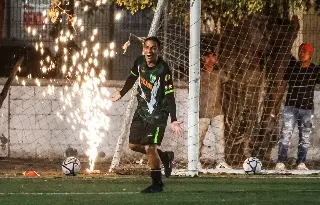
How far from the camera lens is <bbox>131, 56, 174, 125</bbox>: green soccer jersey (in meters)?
12.1

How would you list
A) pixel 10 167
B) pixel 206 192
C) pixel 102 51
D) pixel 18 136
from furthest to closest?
pixel 102 51
pixel 18 136
pixel 10 167
pixel 206 192

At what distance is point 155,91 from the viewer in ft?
39.8

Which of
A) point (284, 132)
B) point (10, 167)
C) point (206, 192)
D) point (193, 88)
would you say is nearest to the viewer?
point (206, 192)

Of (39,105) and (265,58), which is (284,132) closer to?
(265,58)

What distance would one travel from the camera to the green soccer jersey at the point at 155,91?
1209 centimetres

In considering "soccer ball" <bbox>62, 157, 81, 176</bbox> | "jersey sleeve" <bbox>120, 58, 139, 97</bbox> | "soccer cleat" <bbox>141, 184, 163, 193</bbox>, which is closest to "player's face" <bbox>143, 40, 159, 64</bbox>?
"jersey sleeve" <bbox>120, 58, 139, 97</bbox>

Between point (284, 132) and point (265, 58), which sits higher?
point (265, 58)

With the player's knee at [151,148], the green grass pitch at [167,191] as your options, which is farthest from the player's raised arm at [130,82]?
the green grass pitch at [167,191]

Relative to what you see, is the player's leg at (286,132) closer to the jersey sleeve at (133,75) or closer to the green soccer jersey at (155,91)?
the jersey sleeve at (133,75)

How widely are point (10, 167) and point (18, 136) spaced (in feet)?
4.33

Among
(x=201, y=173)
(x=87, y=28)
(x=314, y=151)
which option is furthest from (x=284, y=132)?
(x=87, y=28)

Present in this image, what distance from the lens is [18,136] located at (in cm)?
1909

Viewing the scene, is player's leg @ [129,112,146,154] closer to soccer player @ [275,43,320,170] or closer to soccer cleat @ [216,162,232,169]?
soccer cleat @ [216,162,232,169]

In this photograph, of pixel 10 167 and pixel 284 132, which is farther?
pixel 10 167
